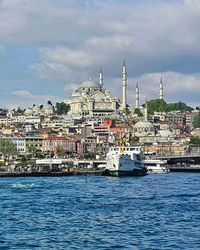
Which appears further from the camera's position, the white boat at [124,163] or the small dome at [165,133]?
the small dome at [165,133]

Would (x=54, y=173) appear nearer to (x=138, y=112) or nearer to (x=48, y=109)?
(x=138, y=112)

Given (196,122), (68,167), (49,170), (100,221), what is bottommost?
(100,221)

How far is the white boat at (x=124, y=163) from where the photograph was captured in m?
70.8

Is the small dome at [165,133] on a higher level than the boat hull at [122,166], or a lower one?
higher

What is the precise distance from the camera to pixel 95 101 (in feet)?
598

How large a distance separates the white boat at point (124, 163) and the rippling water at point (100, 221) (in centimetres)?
2721

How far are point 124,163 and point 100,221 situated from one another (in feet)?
138

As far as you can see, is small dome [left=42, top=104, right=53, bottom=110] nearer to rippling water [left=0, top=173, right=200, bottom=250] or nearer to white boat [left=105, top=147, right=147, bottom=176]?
white boat [left=105, top=147, right=147, bottom=176]

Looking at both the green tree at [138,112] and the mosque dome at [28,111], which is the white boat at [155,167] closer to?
the green tree at [138,112]

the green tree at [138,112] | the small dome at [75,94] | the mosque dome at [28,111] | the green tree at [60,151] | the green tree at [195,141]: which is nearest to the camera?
the green tree at [60,151]

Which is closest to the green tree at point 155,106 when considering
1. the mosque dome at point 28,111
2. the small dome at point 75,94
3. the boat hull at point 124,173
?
the small dome at point 75,94

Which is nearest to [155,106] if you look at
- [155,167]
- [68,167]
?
[68,167]

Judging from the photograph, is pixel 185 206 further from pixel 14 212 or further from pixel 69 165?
pixel 69 165

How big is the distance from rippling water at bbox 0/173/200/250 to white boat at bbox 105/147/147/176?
27.2 meters
